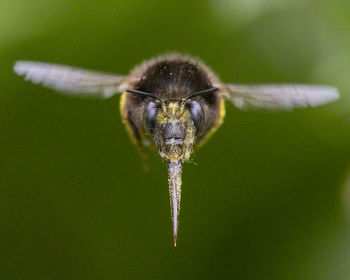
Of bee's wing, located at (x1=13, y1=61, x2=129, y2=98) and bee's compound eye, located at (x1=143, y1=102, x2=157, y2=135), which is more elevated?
bee's wing, located at (x1=13, y1=61, x2=129, y2=98)

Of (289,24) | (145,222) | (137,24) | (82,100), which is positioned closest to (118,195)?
(145,222)

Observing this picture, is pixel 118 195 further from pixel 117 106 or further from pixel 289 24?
pixel 289 24

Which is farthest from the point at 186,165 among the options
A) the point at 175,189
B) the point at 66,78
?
the point at 175,189

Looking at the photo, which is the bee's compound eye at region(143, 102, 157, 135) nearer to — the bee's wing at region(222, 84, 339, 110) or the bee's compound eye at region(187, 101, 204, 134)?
the bee's compound eye at region(187, 101, 204, 134)

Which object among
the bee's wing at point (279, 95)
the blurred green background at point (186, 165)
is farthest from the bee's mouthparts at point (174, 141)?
the blurred green background at point (186, 165)

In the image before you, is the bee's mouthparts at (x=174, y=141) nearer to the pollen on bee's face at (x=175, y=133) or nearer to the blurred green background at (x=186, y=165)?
the pollen on bee's face at (x=175, y=133)

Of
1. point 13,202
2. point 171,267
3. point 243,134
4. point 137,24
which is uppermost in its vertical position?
point 137,24

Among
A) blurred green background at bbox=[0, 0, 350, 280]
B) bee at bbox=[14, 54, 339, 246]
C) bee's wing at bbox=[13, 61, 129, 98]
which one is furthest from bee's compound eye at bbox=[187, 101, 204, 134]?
blurred green background at bbox=[0, 0, 350, 280]
